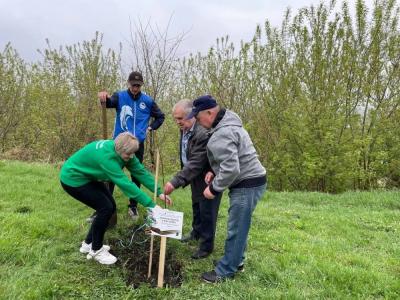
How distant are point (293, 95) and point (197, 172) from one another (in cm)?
807

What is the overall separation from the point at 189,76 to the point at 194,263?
9.98m

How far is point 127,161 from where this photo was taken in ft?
13.5

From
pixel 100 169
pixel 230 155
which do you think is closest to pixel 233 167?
pixel 230 155

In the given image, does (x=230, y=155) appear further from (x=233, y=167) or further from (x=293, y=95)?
(x=293, y=95)

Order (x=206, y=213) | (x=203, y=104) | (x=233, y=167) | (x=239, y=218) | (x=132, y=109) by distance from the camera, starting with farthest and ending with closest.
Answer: (x=132, y=109), (x=206, y=213), (x=239, y=218), (x=203, y=104), (x=233, y=167)

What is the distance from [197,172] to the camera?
409 centimetres

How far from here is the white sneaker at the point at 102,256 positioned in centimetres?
408

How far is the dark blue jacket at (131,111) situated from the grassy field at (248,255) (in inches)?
51.2

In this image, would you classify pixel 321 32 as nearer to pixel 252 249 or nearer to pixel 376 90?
pixel 376 90

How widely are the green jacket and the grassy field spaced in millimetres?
862

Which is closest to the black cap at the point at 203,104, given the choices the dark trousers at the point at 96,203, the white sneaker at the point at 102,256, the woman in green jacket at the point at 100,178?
the woman in green jacket at the point at 100,178

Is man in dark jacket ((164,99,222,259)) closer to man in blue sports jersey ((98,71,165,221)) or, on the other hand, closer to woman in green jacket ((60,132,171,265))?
woman in green jacket ((60,132,171,265))

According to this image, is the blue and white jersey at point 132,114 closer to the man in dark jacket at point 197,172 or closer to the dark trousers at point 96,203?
the man in dark jacket at point 197,172

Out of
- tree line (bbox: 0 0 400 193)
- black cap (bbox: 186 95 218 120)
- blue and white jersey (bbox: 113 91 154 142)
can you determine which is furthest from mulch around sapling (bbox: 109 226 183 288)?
tree line (bbox: 0 0 400 193)
